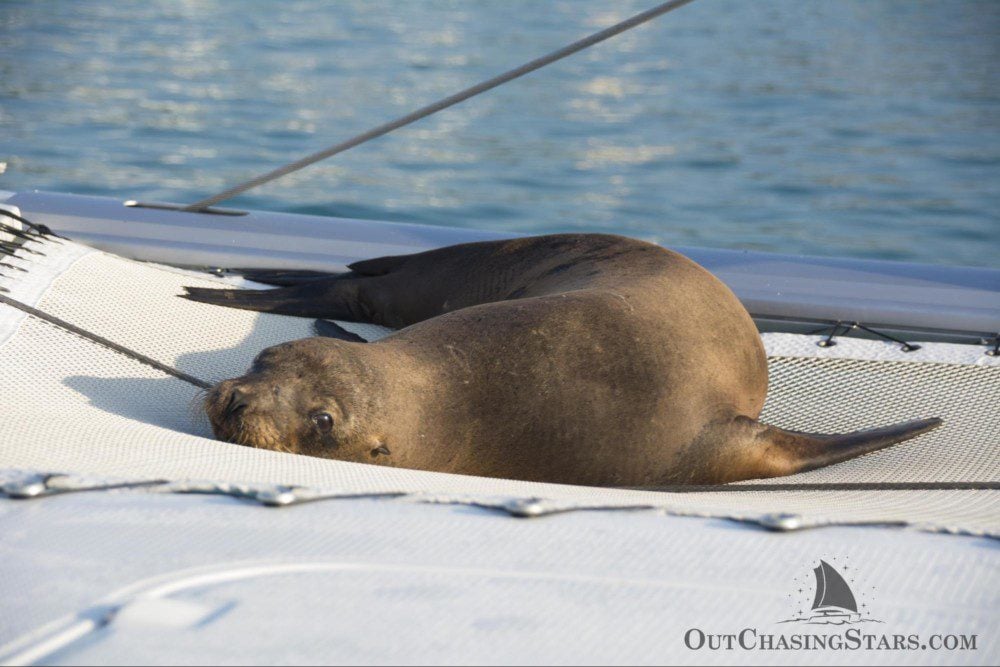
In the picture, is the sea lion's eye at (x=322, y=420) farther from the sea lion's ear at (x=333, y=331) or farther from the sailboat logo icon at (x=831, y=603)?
the sailboat logo icon at (x=831, y=603)

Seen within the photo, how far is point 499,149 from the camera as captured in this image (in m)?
11.1

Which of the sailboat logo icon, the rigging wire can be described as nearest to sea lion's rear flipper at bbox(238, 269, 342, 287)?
the rigging wire

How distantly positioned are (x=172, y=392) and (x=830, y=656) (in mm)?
1744

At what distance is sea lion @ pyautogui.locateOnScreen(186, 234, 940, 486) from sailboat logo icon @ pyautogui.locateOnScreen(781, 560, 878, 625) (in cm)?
105

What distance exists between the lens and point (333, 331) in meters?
3.40

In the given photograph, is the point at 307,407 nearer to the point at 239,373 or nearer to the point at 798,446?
the point at 239,373

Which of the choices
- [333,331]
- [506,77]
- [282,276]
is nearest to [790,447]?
[333,331]

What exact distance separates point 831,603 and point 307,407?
1.16 m

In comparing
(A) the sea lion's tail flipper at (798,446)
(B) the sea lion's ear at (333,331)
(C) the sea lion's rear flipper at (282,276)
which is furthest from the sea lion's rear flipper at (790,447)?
(C) the sea lion's rear flipper at (282,276)

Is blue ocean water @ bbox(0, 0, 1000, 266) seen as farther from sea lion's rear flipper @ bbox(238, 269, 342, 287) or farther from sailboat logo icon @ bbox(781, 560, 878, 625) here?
sailboat logo icon @ bbox(781, 560, 878, 625)

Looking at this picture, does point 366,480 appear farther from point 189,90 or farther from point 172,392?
point 189,90

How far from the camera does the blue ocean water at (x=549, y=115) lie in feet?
31.8

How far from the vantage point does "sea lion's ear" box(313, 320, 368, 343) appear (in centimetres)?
334

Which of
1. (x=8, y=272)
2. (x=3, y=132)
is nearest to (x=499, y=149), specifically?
(x=3, y=132)
